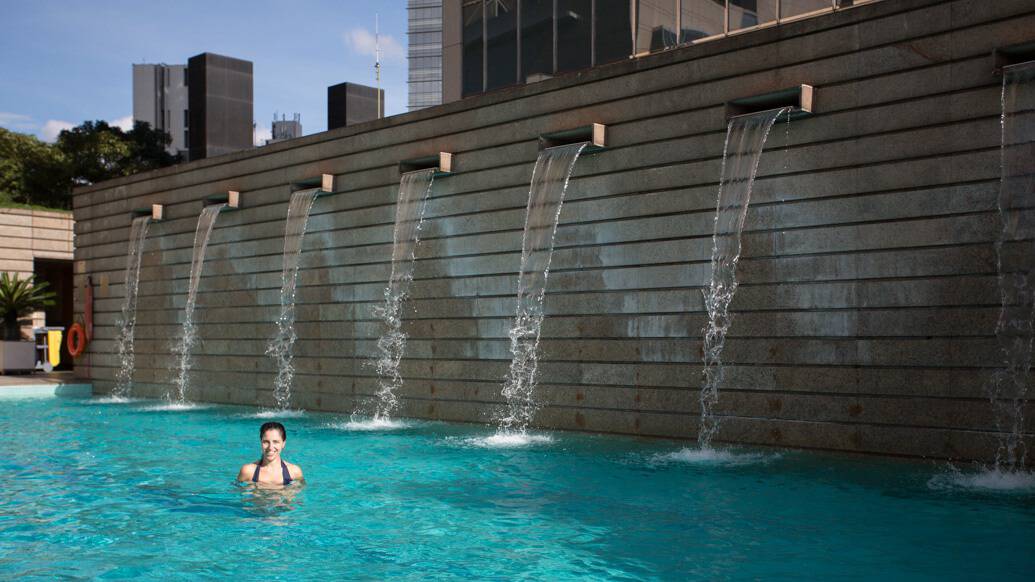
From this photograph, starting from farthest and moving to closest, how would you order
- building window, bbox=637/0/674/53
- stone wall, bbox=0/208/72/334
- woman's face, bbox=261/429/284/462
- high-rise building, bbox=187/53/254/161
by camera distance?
stone wall, bbox=0/208/72/334 → high-rise building, bbox=187/53/254/161 → building window, bbox=637/0/674/53 → woman's face, bbox=261/429/284/462

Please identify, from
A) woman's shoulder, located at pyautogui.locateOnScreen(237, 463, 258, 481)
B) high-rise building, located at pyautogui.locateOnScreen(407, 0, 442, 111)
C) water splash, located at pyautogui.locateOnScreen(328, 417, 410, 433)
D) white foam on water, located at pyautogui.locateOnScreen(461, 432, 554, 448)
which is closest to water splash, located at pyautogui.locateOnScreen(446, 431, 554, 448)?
white foam on water, located at pyautogui.locateOnScreen(461, 432, 554, 448)

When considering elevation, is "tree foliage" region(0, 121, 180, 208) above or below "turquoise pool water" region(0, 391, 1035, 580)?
above

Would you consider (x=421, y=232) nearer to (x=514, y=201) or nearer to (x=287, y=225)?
(x=514, y=201)

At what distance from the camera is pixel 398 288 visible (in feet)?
54.9

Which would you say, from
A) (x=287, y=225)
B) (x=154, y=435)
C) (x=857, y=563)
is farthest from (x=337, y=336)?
(x=857, y=563)

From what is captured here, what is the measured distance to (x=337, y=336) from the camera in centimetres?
1784

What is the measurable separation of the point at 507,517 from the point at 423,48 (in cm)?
2105

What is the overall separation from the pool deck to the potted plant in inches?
118

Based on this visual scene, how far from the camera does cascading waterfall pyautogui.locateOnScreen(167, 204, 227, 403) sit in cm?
2100

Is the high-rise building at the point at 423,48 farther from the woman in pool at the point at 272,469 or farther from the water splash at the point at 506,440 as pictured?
the woman in pool at the point at 272,469

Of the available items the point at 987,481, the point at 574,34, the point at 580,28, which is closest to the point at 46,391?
the point at 574,34

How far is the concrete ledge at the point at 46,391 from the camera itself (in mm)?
22531

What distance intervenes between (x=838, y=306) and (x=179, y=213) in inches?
651

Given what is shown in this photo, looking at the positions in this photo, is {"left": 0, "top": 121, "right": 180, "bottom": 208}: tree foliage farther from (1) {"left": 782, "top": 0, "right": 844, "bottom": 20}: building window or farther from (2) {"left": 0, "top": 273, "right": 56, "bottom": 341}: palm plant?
(1) {"left": 782, "top": 0, "right": 844, "bottom": 20}: building window
